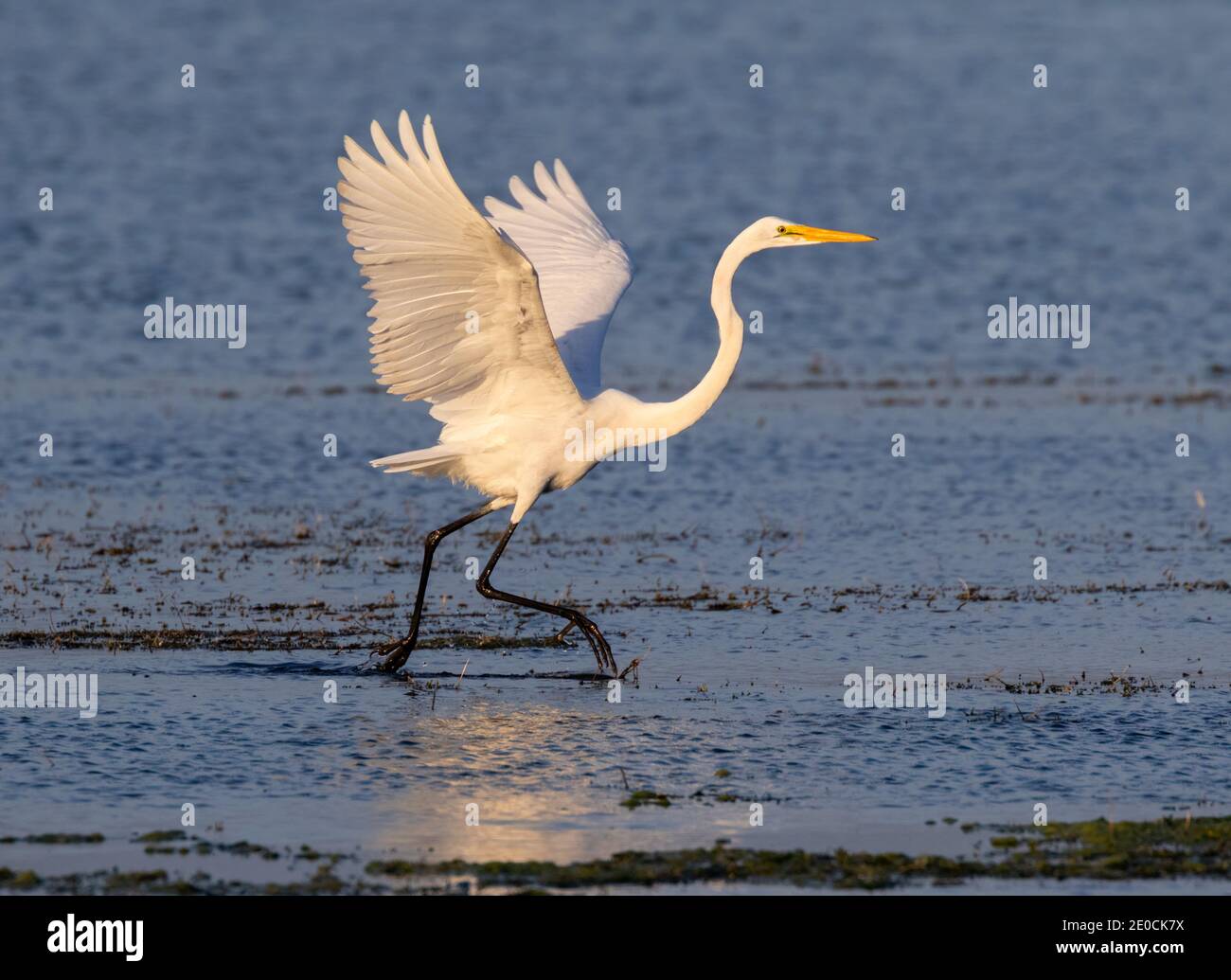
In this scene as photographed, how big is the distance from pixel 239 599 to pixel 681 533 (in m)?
3.79

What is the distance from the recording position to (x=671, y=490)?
16516mm

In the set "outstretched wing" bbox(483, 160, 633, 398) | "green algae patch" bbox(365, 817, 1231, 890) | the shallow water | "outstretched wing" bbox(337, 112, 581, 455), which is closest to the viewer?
"green algae patch" bbox(365, 817, 1231, 890)

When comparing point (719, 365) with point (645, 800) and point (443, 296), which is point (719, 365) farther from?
point (645, 800)

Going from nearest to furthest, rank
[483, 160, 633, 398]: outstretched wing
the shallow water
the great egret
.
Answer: the shallow water → the great egret → [483, 160, 633, 398]: outstretched wing

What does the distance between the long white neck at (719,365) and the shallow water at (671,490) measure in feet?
4.42

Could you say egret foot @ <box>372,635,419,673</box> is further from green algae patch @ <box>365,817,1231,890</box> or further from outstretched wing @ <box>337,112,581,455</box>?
green algae patch @ <box>365,817,1231,890</box>

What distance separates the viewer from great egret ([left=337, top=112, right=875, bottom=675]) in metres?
9.99

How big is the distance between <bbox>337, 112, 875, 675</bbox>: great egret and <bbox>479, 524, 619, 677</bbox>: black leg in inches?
0.6

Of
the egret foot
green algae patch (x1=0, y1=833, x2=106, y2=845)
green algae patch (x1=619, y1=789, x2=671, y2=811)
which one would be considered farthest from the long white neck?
green algae patch (x1=0, y1=833, x2=106, y2=845)

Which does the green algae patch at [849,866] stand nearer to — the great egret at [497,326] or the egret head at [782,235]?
the great egret at [497,326]

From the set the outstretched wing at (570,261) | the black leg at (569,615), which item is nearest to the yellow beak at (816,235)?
the outstretched wing at (570,261)

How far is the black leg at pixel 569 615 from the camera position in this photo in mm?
10922

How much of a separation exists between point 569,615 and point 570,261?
2.81 metres

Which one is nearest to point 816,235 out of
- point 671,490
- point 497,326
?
point 497,326
